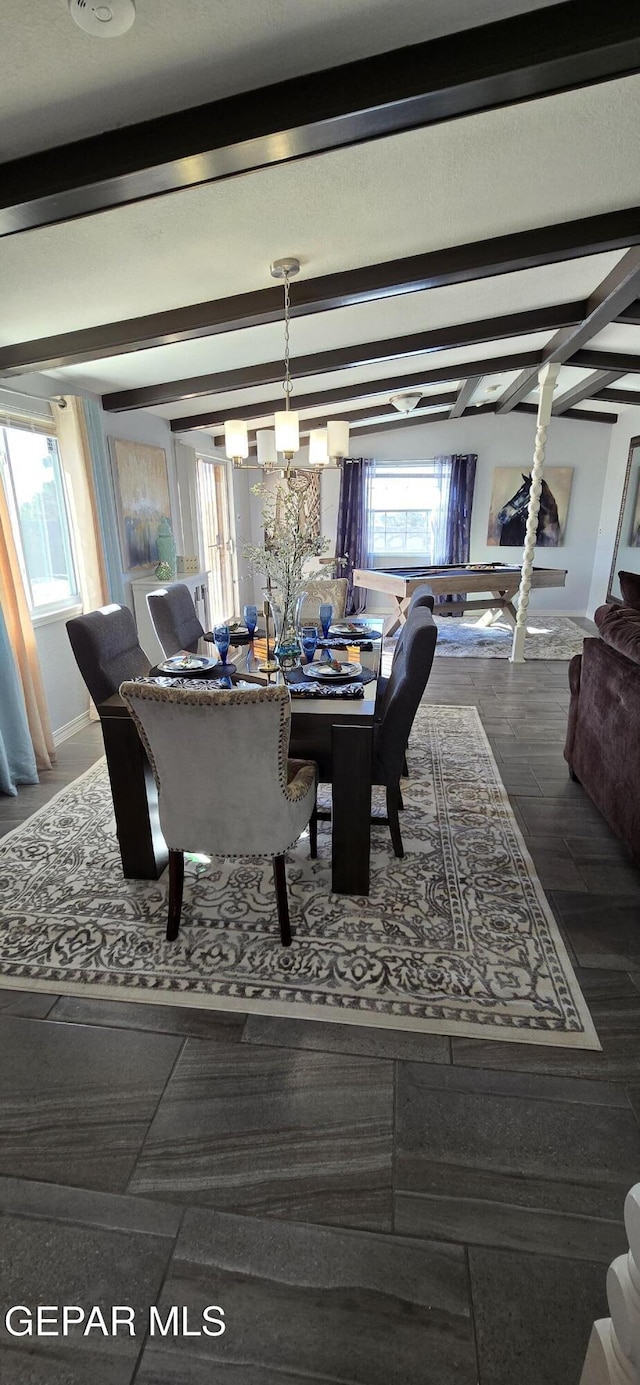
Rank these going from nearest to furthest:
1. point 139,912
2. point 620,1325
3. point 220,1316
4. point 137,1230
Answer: point 620,1325 → point 220,1316 → point 137,1230 → point 139,912

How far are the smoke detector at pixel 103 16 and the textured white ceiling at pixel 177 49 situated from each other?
1.6 inches

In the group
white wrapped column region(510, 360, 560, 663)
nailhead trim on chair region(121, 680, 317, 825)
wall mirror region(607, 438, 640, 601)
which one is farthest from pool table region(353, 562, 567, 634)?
nailhead trim on chair region(121, 680, 317, 825)

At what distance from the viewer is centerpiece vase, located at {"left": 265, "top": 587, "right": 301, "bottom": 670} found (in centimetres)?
274

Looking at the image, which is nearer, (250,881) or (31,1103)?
(31,1103)

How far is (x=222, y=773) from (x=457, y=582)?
4421 mm

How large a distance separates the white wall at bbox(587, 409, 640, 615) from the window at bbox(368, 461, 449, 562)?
1941 millimetres

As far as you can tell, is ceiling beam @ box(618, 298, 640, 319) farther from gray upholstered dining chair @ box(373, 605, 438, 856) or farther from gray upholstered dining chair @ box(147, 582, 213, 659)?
gray upholstered dining chair @ box(147, 582, 213, 659)

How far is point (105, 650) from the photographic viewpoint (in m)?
2.65

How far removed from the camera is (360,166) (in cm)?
206

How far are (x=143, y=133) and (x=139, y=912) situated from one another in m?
2.39

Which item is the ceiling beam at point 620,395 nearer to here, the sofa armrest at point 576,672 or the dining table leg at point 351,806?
the sofa armrest at point 576,672

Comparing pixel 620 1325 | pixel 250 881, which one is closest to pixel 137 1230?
pixel 620 1325

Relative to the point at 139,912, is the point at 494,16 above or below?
above

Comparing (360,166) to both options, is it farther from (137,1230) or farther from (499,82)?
(137,1230)
